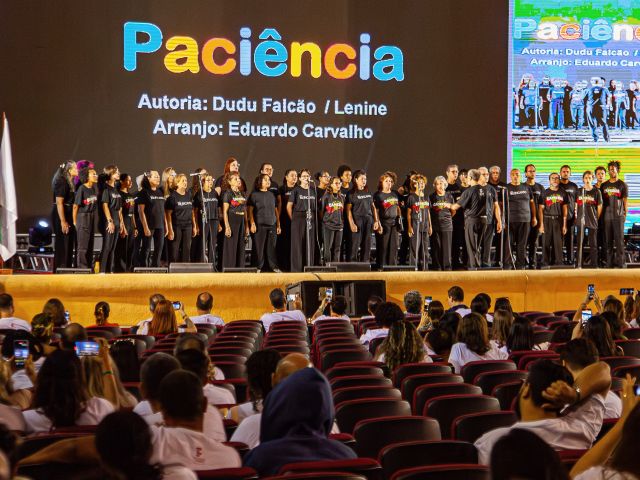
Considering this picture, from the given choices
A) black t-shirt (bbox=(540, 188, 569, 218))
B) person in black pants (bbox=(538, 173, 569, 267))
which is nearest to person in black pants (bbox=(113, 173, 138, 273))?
person in black pants (bbox=(538, 173, 569, 267))

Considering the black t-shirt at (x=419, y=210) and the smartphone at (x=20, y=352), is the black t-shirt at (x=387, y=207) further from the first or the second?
the smartphone at (x=20, y=352)

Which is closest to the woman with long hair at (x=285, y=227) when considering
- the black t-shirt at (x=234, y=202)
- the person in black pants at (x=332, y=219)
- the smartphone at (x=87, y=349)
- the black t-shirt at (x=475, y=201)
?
the person in black pants at (x=332, y=219)

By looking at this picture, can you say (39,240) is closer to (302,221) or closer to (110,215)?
(110,215)

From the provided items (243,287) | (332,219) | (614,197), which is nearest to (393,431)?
(243,287)

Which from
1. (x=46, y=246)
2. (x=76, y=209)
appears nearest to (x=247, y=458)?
(x=76, y=209)

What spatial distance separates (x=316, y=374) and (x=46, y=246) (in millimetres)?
13359

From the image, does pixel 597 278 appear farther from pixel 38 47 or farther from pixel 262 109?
pixel 38 47

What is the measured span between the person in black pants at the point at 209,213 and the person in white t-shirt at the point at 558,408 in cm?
1000

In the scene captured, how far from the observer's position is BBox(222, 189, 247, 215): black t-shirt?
1385cm

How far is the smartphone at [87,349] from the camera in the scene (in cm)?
446

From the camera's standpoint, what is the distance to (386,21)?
60.4 feet

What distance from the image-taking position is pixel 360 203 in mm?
14305

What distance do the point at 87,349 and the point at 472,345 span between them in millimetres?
3092

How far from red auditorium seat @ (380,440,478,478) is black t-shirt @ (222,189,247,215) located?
10462 millimetres
